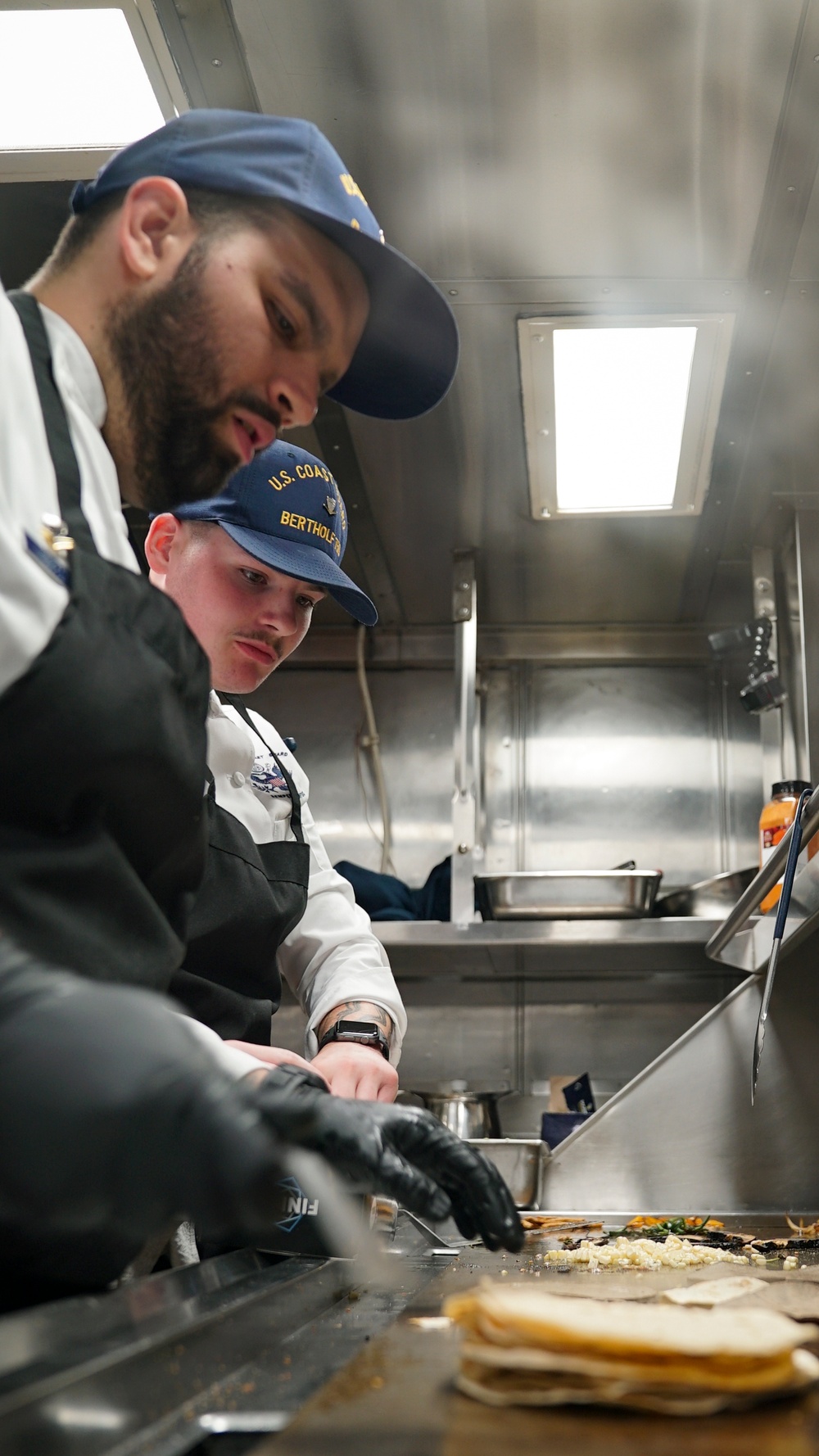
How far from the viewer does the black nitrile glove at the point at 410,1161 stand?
40.7 inches

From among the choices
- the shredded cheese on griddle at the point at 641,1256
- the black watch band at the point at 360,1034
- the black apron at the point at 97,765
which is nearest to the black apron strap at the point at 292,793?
the black watch band at the point at 360,1034

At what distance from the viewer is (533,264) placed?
257 cm

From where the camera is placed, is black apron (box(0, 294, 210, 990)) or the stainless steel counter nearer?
black apron (box(0, 294, 210, 990))

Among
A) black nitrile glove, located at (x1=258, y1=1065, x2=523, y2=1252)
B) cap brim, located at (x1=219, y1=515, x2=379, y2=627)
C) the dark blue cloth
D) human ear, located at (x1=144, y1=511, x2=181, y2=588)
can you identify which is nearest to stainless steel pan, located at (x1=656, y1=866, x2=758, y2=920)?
the dark blue cloth

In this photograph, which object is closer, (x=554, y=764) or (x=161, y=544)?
(x=161, y=544)

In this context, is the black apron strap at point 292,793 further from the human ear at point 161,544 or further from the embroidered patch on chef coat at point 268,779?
the human ear at point 161,544

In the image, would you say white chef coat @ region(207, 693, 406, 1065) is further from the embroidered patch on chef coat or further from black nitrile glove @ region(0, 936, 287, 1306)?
black nitrile glove @ region(0, 936, 287, 1306)

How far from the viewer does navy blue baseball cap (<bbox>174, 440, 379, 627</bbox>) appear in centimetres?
199

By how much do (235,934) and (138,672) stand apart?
90cm

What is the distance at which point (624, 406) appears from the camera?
9.43ft

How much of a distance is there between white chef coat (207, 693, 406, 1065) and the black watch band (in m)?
0.05

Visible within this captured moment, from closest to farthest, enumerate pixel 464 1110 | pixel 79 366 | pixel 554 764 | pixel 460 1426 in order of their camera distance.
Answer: pixel 460 1426, pixel 79 366, pixel 464 1110, pixel 554 764

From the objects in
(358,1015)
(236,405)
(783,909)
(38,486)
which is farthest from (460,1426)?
(783,909)

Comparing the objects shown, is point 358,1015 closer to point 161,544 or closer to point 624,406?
point 161,544
